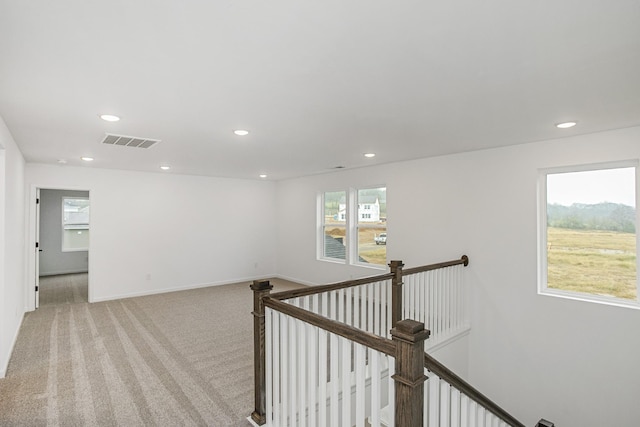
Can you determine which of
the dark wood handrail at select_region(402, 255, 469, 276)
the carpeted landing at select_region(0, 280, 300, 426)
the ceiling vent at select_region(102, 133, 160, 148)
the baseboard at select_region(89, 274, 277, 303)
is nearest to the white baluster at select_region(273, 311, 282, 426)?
the carpeted landing at select_region(0, 280, 300, 426)

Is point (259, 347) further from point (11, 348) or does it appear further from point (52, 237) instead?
point (52, 237)

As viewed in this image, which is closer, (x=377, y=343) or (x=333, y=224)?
(x=377, y=343)

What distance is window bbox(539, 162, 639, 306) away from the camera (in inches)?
136

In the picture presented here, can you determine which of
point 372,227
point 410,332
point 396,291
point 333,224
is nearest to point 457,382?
point 410,332

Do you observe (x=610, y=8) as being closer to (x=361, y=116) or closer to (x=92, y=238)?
(x=361, y=116)

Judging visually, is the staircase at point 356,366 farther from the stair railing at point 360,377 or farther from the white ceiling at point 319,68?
the white ceiling at point 319,68

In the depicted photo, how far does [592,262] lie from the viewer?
12.1 feet

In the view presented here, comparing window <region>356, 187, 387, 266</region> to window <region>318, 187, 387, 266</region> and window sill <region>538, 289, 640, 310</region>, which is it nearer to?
window <region>318, 187, 387, 266</region>

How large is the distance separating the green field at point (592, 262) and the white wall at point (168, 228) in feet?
19.0

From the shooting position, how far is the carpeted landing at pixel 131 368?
261 centimetres

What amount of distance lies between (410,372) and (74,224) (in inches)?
401

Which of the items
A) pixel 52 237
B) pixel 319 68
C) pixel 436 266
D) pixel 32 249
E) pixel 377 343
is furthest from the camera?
pixel 52 237

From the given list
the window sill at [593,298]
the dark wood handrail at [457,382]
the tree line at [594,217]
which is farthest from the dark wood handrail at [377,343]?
the tree line at [594,217]

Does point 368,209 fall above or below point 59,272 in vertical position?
above
